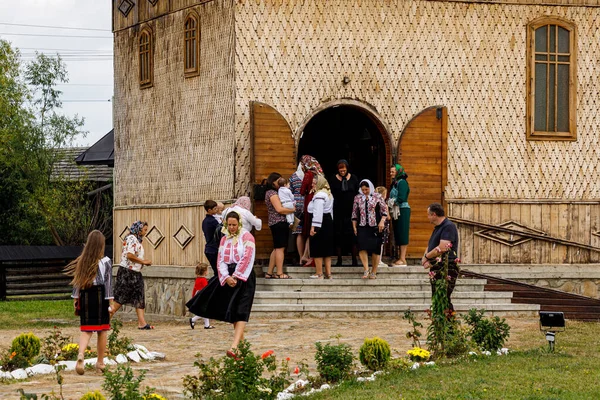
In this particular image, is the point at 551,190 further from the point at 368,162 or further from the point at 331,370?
the point at 331,370

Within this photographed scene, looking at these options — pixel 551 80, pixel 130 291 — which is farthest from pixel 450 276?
pixel 551 80

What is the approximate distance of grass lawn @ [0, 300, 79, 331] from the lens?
63.2 ft

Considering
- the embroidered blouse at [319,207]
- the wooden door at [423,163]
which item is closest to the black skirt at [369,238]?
the embroidered blouse at [319,207]

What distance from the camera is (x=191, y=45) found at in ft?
67.3

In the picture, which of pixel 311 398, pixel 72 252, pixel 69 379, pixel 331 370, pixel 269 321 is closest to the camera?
pixel 311 398

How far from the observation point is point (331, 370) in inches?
426

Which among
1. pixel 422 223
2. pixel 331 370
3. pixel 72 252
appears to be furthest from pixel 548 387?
pixel 72 252

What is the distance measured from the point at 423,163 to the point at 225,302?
7499 mm

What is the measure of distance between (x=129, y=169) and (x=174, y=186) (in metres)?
1.82

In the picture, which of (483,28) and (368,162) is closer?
(483,28)

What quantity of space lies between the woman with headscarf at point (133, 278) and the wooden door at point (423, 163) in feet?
16.0

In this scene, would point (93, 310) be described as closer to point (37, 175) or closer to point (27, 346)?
point (27, 346)

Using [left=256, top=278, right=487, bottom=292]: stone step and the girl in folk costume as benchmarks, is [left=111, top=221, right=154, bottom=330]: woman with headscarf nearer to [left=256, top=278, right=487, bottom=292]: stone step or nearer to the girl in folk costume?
[left=256, top=278, right=487, bottom=292]: stone step

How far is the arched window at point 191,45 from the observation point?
2027 centimetres
